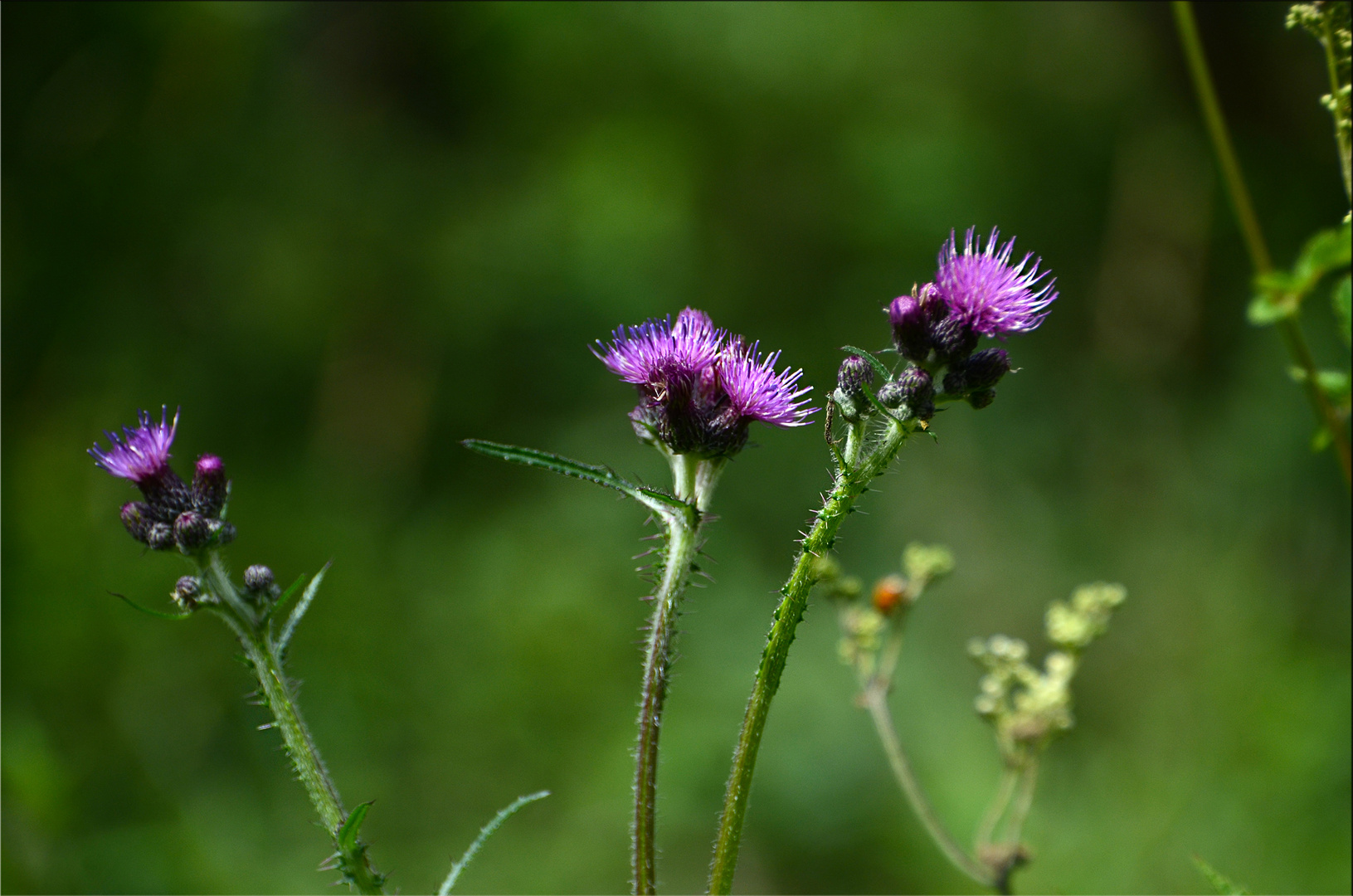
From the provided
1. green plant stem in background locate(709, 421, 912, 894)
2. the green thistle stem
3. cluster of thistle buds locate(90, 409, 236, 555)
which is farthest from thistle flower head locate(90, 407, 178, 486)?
green plant stem in background locate(709, 421, 912, 894)

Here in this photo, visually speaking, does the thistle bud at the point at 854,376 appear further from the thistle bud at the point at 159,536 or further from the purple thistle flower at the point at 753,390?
the thistle bud at the point at 159,536

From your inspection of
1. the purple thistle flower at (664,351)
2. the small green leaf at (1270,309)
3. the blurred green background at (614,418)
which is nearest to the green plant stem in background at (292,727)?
the purple thistle flower at (664,351)

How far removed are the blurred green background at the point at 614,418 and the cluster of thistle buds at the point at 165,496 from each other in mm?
2501

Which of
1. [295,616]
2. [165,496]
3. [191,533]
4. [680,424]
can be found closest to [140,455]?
[165,496]

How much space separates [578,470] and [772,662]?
301 mm

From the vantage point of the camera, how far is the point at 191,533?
4.08ft

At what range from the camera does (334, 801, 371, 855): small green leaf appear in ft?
3.27

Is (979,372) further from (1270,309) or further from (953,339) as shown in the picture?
(1270,309)

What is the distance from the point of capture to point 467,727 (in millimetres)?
4566

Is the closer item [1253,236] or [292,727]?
[292,727]

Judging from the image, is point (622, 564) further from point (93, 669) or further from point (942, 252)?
point (942, 252)

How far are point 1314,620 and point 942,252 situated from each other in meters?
3.89

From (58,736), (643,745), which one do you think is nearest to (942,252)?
(643,745)

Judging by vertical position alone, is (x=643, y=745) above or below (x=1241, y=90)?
below
